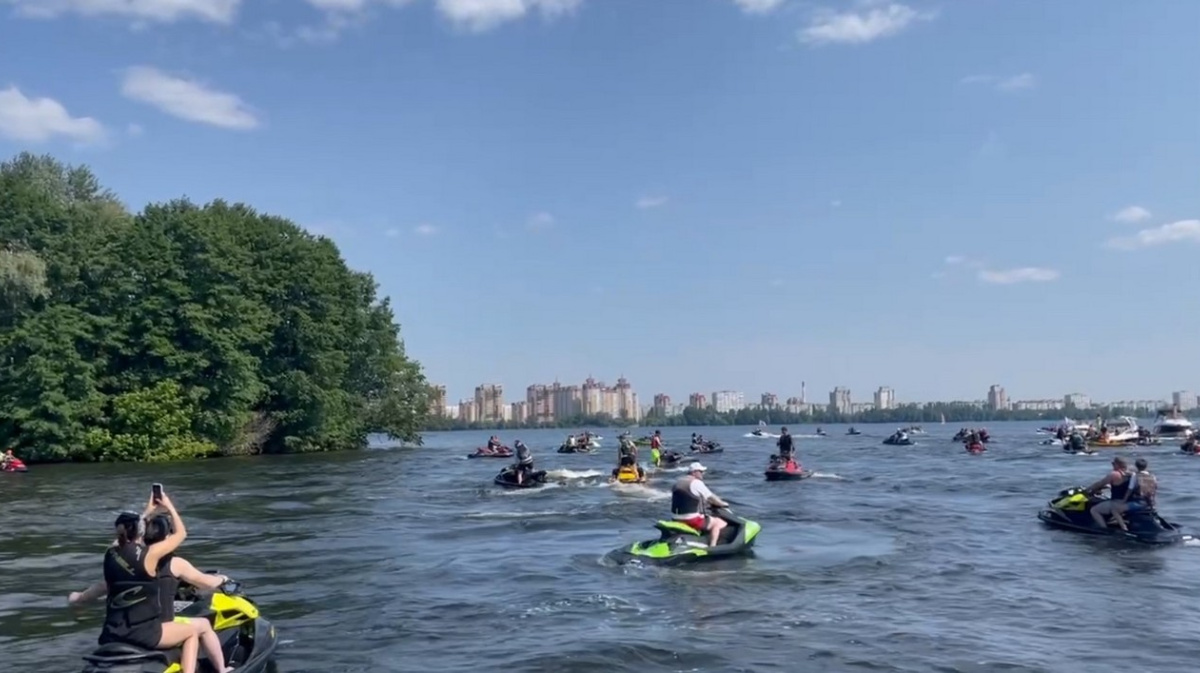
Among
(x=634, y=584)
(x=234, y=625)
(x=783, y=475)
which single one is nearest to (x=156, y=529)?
(x=234, y=625)

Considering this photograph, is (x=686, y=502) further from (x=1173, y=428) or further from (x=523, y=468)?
(x=1173, y=428)

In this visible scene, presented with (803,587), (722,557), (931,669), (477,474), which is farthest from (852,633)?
(477,474)

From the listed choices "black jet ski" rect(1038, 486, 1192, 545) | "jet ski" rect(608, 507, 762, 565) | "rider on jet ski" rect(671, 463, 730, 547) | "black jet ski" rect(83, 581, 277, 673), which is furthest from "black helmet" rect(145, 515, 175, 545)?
"black jet ski" rect(1038, 486, 1192, 545)

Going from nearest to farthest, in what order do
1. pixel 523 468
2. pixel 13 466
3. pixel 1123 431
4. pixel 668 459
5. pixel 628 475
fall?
pixel 628 475, pixel 523 468, pixel 668 459, pixel 13 466, pixel 1123 431

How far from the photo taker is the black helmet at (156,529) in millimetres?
9555

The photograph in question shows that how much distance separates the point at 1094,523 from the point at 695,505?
908 centimetres

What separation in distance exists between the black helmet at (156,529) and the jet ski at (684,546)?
10.8 m

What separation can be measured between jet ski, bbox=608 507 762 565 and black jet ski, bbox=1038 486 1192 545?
312 inches

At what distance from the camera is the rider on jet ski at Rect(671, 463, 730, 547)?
785 inches

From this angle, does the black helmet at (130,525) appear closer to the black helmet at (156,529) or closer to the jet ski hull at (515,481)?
the black helmet at (156,529)

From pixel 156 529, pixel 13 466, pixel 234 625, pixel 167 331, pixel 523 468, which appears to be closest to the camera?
pixel 156 529

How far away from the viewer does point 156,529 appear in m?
9.58

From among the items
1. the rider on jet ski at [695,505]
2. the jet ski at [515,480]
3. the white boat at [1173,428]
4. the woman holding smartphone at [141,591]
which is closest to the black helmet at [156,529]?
the woman holding smartphone at [141,591]

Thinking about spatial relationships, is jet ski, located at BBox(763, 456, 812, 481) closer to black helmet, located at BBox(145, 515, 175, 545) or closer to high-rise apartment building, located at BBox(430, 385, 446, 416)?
black helmet, located at BBox(145, 515, 175, 545)
